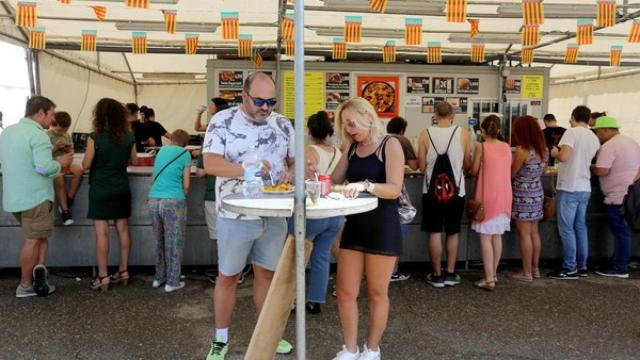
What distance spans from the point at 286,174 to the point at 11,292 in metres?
2.82

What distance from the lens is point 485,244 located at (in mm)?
4297

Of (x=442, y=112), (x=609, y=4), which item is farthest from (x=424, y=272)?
(x=609, y=4)

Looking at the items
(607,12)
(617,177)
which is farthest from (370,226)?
(607,12)

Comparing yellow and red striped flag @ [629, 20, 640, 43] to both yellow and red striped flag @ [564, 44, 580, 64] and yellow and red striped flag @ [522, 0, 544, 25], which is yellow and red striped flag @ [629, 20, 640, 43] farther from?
yellow and red striped flag @ [564, 44, 580, 64]

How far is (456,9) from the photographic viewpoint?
14.9ft

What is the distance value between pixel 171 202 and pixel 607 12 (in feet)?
14.3

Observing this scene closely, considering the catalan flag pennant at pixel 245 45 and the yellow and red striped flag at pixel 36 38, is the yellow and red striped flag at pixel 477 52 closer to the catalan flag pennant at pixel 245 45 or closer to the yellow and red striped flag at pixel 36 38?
the catalan flag pennant at pixel 245 45

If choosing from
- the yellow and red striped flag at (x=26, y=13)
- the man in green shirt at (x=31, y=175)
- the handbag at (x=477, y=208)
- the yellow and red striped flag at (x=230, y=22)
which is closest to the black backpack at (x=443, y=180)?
the handbag at (x=477, y=208)

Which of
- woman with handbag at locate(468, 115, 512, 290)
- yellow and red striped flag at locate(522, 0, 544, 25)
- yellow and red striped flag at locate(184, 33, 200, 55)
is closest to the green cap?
yellow and red striped flag at locate(522, 0, 544, 25)

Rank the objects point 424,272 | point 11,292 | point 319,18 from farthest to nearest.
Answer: point 319,18, point 424,272, point 11,292

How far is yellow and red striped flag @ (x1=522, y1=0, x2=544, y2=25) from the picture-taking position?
4680 millimetres

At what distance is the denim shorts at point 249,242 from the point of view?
2592 mm

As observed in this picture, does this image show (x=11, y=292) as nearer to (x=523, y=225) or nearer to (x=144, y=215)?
(x=144, y=215)

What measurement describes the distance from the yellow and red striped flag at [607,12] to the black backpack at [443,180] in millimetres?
2100
